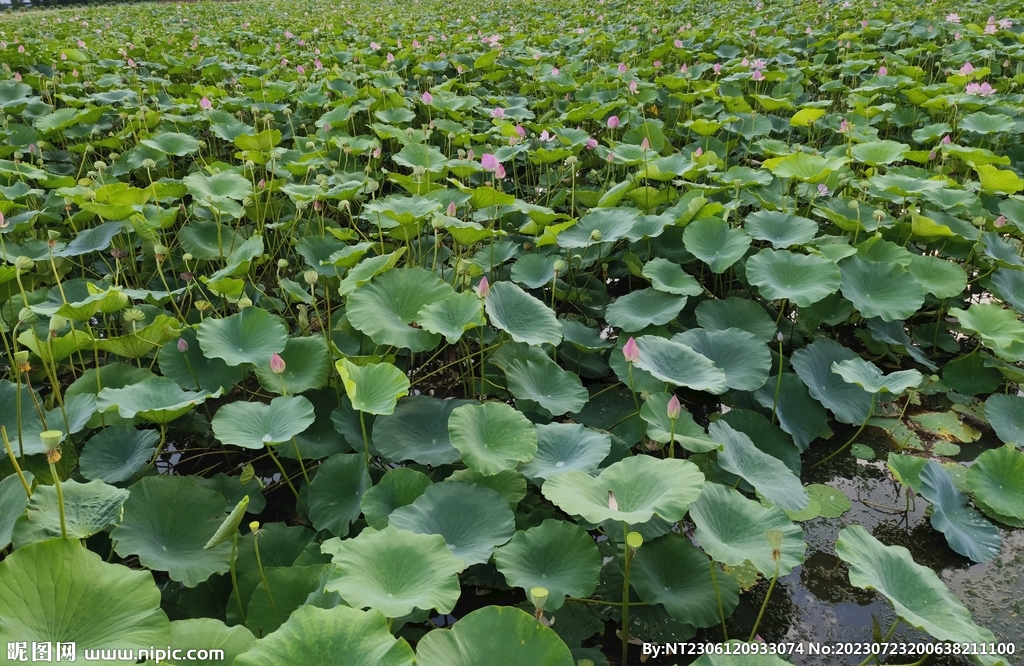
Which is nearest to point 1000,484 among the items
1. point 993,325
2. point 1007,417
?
point 1007,417

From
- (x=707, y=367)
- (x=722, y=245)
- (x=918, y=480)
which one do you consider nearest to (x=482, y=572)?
(x=707, y=367)

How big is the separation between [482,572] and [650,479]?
383mm

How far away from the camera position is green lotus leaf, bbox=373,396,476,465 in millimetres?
1422

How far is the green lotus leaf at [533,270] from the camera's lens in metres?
1.94

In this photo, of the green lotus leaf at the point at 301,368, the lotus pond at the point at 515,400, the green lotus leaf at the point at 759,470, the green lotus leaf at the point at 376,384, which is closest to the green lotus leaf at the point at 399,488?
the lotus pond at the point at 515,400

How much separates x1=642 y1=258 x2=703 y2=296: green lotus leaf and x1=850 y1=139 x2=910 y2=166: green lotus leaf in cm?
106

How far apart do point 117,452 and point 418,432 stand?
620 mm

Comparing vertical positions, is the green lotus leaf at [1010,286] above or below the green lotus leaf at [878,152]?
below

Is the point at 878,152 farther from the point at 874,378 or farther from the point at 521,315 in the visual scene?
the point at 521,315

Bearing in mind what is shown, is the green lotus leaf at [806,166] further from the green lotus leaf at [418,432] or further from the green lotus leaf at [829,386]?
the green lotus leaf at [418,432]

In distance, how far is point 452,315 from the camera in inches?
62.4

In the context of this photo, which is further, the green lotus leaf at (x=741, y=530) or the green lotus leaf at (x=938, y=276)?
the green lotus leaf at (x=938, y=276)

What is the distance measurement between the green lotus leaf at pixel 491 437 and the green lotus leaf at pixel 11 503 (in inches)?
28.6

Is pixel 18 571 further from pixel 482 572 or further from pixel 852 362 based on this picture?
pixel 852 362
